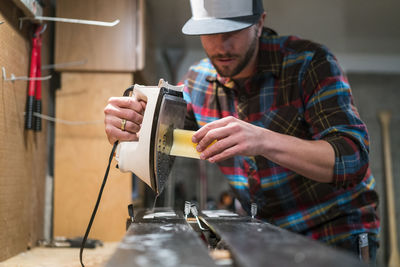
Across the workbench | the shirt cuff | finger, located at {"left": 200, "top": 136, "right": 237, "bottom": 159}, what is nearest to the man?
the shirt cuff

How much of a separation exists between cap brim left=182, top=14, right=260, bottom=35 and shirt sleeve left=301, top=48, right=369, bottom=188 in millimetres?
245

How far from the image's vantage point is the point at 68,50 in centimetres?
187

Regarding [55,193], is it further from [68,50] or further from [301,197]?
[301,197]

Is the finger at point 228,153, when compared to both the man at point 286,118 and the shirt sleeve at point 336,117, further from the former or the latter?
the shirt sleeve at point 336,117

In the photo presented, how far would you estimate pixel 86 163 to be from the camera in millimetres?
1921

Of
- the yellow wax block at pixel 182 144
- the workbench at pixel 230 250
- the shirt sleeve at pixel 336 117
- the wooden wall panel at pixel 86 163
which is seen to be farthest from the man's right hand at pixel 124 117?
the wooden wall panel at pixel 86 163

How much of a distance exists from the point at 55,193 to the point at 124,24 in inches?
33.8

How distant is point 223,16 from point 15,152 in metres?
0.83

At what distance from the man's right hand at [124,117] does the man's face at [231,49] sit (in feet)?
1.11

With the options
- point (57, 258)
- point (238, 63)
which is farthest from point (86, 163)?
point (238, 63)

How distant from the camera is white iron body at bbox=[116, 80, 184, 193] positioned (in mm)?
975

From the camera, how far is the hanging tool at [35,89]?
57.2 inches

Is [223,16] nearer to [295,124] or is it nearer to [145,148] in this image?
[295,124]

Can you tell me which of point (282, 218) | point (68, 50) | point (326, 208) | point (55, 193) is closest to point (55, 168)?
point (55, 193)
